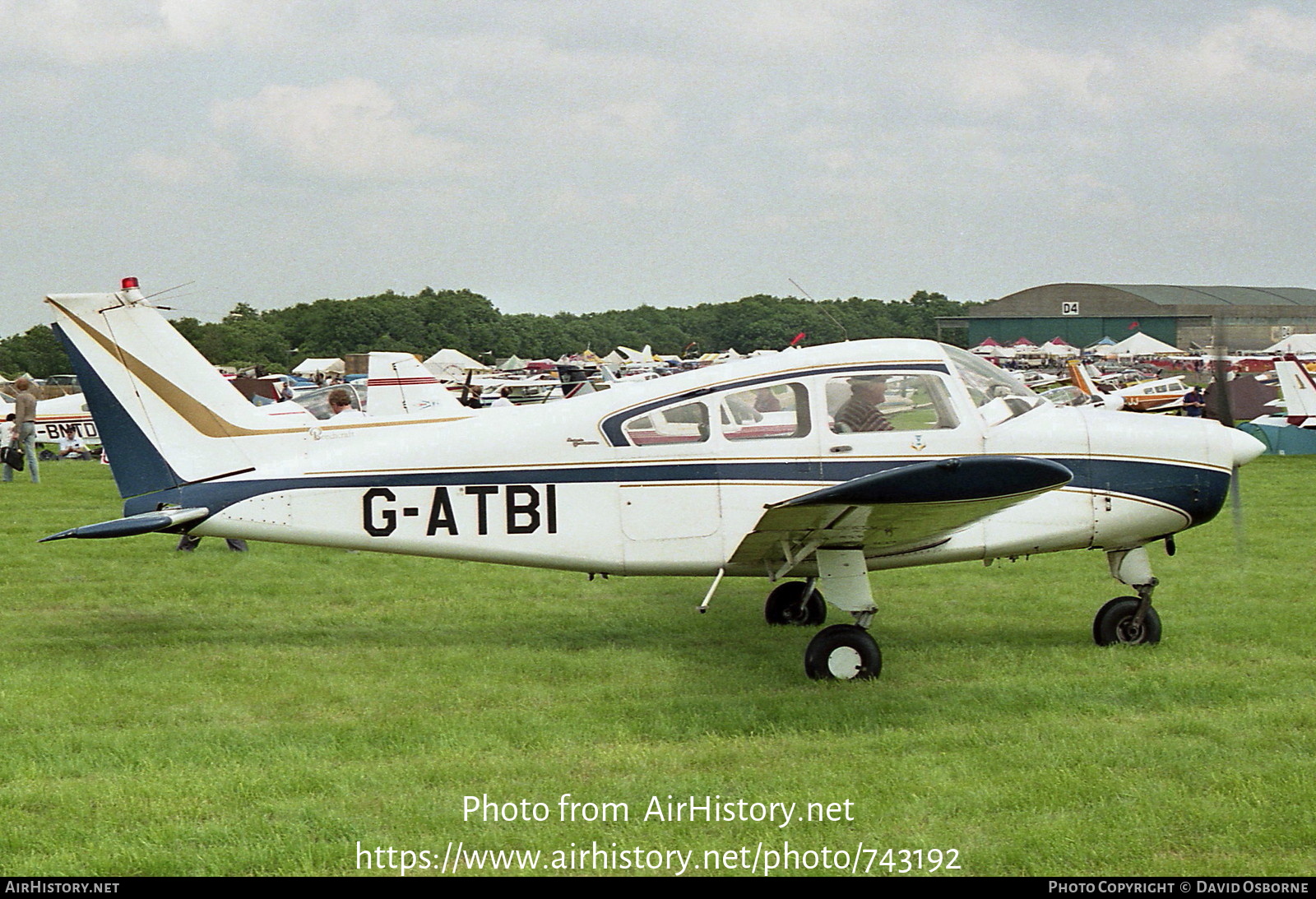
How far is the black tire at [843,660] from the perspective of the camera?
24.1 feet

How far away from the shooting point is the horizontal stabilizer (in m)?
7.47

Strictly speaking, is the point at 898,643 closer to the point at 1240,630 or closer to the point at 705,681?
the point at 705,681

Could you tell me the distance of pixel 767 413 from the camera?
25.4 feet

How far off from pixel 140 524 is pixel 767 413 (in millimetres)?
4116

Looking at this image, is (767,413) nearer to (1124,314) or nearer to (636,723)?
(636,723)

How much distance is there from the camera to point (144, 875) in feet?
14.8

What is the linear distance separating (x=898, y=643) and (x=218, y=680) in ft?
15.0

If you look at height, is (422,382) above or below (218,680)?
above

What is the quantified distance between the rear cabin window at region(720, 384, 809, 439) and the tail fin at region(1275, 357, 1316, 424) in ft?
64.2

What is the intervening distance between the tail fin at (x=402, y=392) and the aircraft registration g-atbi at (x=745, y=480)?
999 centimetres

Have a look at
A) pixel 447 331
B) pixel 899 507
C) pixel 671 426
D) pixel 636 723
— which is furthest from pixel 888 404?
pixel 447 331

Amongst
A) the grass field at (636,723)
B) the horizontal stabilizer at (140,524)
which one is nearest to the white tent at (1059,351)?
the grass field at (636,723)
